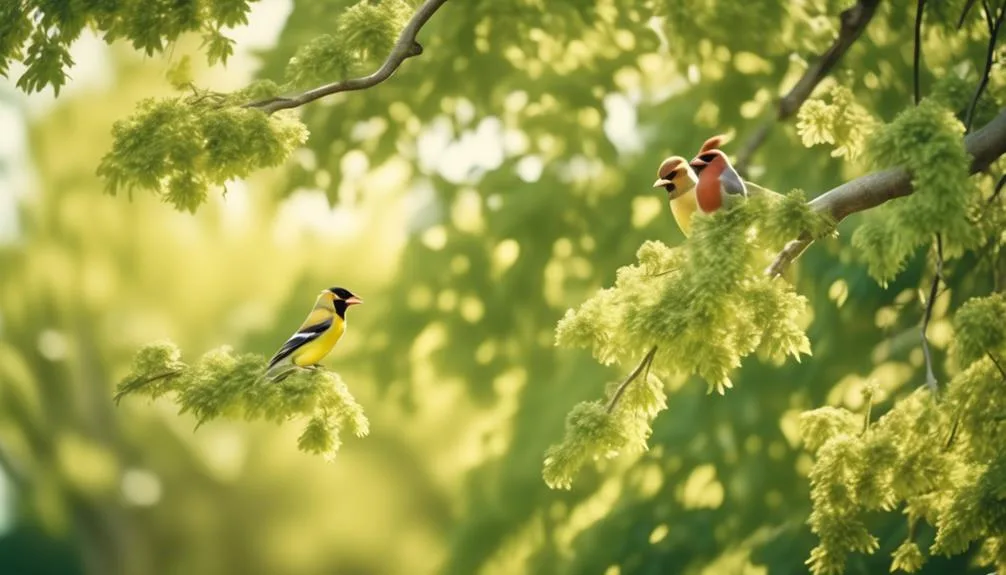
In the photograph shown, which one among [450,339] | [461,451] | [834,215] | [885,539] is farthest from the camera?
→ [461,451]

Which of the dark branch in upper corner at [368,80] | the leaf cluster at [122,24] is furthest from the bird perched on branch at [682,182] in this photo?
the leaf cluster at [122,24]

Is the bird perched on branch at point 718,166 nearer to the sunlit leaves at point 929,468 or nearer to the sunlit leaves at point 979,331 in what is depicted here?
the sunlit leaves at point 979,331

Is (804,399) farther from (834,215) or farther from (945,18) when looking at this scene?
Answer: (834,215)

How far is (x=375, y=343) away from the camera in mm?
9352

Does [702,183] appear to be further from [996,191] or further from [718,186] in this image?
[996,191]

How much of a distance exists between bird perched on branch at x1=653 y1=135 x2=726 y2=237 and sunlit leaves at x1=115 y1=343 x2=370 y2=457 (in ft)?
4.63

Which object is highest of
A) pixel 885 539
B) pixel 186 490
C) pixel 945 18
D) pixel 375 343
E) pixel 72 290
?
pixel 72 290

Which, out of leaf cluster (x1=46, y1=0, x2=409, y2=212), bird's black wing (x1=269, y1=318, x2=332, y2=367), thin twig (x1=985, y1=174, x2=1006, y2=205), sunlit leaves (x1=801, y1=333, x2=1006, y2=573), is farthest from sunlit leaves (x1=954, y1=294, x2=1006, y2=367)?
leaf cluster (x1=46, y1=0, x2=409, y2=212)

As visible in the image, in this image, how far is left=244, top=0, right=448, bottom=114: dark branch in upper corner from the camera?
5.17 meters

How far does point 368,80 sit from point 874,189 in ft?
6.50

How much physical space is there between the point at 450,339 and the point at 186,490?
5164 mm

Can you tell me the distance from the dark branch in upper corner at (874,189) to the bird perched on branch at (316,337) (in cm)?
161

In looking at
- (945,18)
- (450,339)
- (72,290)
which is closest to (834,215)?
(945,18)

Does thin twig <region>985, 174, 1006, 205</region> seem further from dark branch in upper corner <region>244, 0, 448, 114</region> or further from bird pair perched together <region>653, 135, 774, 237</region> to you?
dark branch in upper corner <region>244, 0, 448, 114</region>
